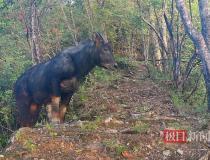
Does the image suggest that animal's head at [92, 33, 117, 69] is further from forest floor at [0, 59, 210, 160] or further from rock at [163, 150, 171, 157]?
rock at [163, 150, 171, 157]

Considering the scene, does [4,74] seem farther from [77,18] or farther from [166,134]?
[166,134]

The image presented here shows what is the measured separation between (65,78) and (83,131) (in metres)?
1.87

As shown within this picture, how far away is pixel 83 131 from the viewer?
6051mm

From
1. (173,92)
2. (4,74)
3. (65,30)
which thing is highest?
(65,30)

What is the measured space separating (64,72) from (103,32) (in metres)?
4.84

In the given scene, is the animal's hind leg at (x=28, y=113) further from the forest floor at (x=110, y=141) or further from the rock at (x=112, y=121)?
the rock at (x=112, y=121)

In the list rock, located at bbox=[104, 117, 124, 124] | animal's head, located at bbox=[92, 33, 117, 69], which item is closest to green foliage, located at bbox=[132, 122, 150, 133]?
rock, located at bbox=[104, 117, 124, 124]

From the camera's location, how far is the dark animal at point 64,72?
7.71 m

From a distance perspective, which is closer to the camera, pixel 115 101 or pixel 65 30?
pixel 115 101

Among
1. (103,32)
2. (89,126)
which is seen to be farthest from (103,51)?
(103,32)

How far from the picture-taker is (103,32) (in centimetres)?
1230

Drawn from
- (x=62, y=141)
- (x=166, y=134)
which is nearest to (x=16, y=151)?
(x=62, y=141)

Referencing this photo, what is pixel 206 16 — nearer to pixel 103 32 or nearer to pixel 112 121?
pixel 112 121

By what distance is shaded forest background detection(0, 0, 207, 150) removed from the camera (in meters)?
9.72
